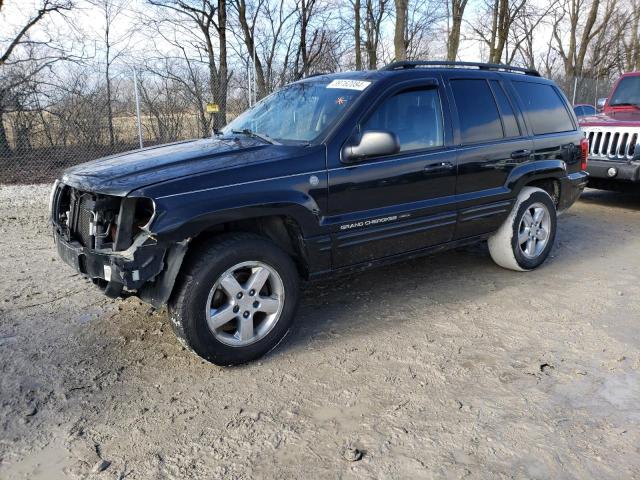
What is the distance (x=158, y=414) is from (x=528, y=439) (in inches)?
76.0

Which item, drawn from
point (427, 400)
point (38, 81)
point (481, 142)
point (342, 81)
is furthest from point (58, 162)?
point (427, 400)

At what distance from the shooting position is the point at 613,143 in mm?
7371

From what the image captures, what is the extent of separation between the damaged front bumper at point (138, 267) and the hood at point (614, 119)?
6.96 meters

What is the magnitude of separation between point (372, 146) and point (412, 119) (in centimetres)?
71

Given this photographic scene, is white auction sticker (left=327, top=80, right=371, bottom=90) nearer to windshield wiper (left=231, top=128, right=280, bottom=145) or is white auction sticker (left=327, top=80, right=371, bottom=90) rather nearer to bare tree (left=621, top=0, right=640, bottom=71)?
windshield wiper (left=231, top=128, right=280, bottom=145)

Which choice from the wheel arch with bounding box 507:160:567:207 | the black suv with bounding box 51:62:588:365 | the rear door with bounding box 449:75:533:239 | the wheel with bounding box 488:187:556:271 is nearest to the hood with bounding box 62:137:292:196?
the black suv with bounding box 51:62:588:365

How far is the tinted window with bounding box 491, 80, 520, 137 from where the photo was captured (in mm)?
A: 4547

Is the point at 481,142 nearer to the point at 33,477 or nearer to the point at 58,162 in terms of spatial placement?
the point at 33,477

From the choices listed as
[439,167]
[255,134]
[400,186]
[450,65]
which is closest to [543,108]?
[450,65]

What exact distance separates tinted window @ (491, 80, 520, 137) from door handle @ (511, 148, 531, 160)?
0.16 m

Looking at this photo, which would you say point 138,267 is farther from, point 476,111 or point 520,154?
point 520,154

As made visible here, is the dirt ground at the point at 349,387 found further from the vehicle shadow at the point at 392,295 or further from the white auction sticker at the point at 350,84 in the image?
the white auction sticker at the point at 350,84

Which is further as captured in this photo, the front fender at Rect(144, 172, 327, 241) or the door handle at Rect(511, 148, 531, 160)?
the door handle at Rect(511, 148, 531, 160)

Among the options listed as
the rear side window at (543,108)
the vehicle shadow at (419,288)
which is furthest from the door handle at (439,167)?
the rear side window at (543,108)
